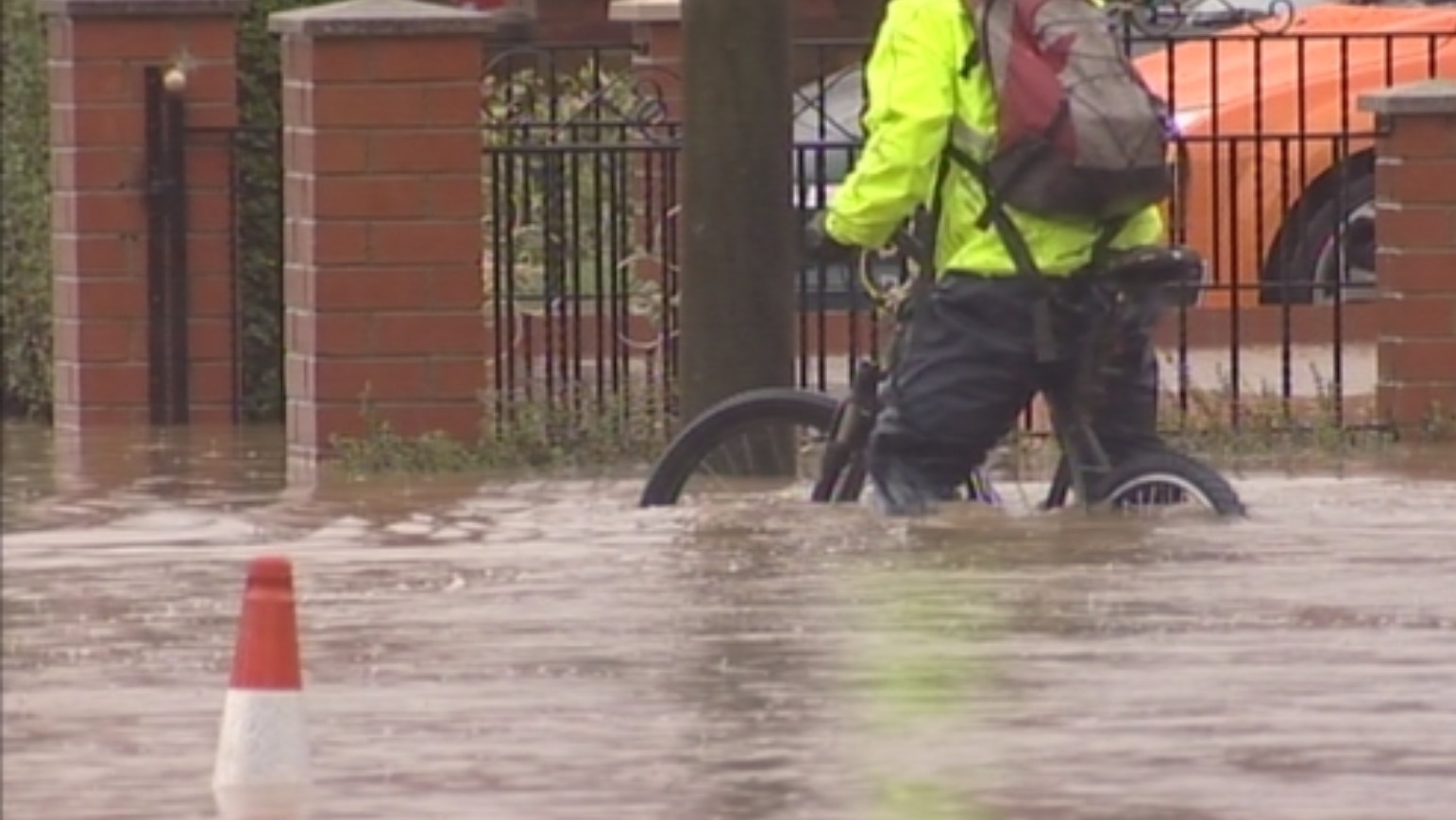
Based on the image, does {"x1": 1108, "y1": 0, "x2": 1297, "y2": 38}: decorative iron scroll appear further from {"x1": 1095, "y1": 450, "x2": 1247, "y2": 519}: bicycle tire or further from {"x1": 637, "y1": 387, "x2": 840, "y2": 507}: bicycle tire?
{"x1": 1095, "y1": 450, "x2": 1247, "y2": 519}: bicycle tire

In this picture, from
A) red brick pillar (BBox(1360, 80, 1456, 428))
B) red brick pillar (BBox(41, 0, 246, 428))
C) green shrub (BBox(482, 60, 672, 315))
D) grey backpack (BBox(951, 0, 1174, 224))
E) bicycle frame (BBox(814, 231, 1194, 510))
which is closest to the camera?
grey backpack (BBox(951, 0, 1174, 224))

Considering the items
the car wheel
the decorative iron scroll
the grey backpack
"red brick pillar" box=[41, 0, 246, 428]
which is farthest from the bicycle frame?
"red brick pillar" box=[41, 0, 246, 428]

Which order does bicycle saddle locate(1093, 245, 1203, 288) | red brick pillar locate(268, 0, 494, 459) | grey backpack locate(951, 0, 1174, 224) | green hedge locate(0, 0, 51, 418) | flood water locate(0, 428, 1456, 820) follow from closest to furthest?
flood water locate(0, 428, 1456, 820) → grey backpack locate(951, 0, 1174, 224) → bicycle saddle locate(1093, 245, 1203, 288) → red brick pillar locate(268, 0, 494, 459) → green hedge locate(0, 0, 51, 418)

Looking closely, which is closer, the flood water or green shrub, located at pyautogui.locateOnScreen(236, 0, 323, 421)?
the flood water

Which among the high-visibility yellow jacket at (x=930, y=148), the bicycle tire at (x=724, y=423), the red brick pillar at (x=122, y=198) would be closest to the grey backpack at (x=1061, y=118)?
the high-visibility yellow jacket at (x=930, y=148)

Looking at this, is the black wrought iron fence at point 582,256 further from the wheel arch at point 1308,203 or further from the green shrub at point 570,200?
the wheel arch at point 1308,203

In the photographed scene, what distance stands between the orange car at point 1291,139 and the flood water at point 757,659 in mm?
2780

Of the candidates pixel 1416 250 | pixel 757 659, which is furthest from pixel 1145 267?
pixel 1416 250

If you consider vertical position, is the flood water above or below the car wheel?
below

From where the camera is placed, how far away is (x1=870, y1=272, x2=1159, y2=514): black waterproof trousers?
997cm

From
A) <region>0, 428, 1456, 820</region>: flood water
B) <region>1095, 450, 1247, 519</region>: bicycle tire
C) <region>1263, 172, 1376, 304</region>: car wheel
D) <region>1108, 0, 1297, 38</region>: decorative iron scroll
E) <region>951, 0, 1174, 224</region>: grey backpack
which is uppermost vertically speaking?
<region>1108, 0, 1297, 38</region>: decorative iron scroll

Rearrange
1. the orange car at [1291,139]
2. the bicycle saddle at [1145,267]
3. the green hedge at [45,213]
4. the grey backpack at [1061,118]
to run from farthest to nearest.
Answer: the green hedge at [45,213] < the orange car at [1291,139] < the bicycle saddle at [1145,267] < the grey backpack at [1061,118]

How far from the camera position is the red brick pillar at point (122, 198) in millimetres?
13727

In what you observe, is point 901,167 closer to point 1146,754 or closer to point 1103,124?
point 1103,124
